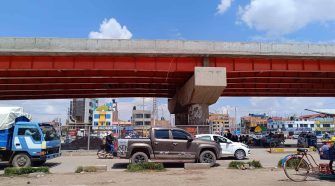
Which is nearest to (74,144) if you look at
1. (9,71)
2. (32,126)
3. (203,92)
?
(9,71)

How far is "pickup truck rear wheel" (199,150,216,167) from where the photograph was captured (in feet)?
55.9

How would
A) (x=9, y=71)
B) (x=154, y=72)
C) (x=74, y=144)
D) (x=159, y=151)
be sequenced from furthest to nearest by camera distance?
1. (x=74, y=144)
2. (x=154, y=72)
3. (x=9, y=71)
4. (x=159, y=151)

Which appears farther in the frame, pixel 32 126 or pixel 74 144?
pixel 74 144

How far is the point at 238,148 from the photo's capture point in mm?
21703

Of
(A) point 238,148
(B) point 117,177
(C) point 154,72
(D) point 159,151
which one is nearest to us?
(B) point 117,177

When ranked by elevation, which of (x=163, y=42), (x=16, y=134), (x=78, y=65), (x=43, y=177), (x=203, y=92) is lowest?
(x=43, y=177)

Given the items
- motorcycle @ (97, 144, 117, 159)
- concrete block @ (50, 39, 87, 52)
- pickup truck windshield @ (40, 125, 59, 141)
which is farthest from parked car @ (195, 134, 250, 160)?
concrete block @ (50, 39, 87, 52)

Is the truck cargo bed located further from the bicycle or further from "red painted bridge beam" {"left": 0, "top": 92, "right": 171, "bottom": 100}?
"red painted bridge beam" {"left": 0, "top": 92, "right": 171, "bottom": 100}

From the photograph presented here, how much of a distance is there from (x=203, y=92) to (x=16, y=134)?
14697 mm

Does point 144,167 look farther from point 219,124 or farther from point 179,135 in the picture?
point 219,124

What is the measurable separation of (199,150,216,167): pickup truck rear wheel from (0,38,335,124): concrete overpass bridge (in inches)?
384

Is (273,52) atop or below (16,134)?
atop

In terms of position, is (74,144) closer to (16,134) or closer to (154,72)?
(154,72)

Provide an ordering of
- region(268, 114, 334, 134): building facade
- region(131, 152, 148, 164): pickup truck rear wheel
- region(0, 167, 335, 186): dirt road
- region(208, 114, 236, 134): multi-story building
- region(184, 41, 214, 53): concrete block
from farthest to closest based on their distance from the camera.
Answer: region(268, 114, 334, 134): building facade
region(208, 114, 236, 134): multi-story building
region(184, 41, 214, 53): concrete block
region(131, 152, 148, 164): pickup truck rear wheel
region(0, 167, 335, 186): dirt road
